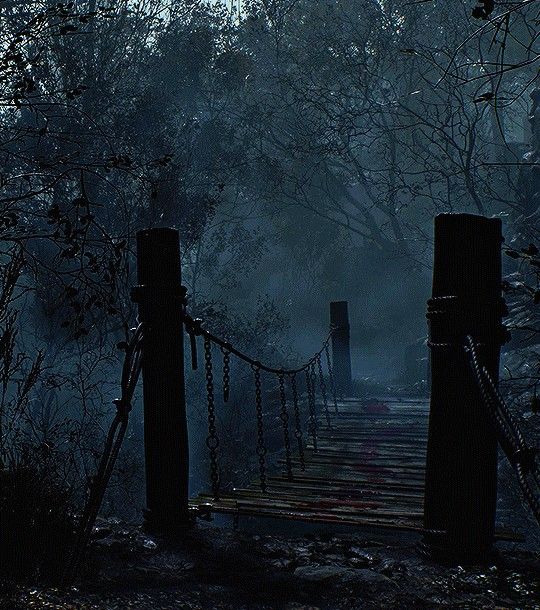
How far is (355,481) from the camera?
6.30 m

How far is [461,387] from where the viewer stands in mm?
3678

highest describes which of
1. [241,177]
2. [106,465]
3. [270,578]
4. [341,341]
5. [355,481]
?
[241,177]

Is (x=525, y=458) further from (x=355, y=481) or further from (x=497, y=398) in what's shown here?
(x=355, y=481)

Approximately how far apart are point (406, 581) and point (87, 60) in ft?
49.6

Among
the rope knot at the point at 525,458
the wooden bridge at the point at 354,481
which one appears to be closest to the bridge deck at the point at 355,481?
the wooden bridge at the point at 354,481

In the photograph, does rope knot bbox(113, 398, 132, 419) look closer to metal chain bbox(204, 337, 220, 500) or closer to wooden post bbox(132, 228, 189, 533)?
wooden post bbox(132, 228, 189, 533)

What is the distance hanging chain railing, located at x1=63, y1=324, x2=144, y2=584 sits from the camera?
3.33 meters

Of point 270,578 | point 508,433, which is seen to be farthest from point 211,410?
point 508,433

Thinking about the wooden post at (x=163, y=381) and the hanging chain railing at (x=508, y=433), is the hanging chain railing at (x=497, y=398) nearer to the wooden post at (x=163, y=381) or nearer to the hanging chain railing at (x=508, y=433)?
the hanging chain railing at (x=508, y=433)

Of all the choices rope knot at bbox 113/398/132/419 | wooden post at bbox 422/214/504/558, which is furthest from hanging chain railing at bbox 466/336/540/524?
rope knot at bbox 113/398/132/419

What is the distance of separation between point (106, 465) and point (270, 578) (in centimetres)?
95

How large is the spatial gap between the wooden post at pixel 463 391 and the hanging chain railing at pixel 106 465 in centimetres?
155

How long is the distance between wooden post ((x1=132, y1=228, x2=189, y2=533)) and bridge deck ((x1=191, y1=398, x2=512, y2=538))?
0.25m

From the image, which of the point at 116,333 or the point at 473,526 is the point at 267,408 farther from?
the point at 473,526
